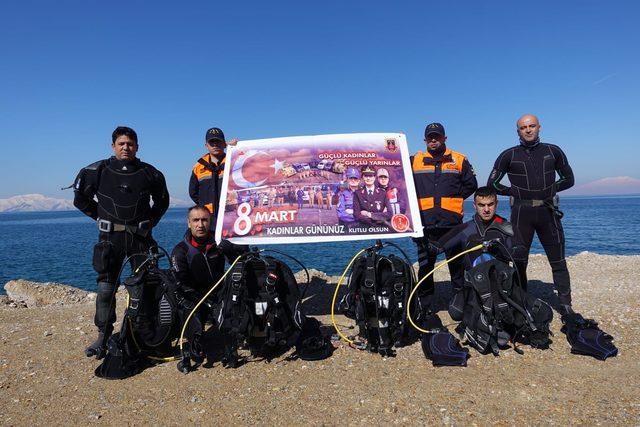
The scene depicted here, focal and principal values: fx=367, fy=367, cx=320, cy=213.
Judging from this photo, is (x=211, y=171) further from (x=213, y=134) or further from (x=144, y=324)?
(x=144, y=324)

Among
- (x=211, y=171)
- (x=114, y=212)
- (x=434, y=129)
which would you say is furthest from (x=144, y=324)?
(x=434, y=129)

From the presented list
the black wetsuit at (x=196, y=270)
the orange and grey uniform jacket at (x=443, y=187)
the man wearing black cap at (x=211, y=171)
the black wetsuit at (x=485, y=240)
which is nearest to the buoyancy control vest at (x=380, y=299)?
the black wetsuit at (x=485, y=240)

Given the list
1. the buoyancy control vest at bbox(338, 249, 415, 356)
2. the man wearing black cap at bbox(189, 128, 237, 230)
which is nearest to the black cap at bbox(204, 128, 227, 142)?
the man wearing black cap at bbox(189, 128, 237, 230)

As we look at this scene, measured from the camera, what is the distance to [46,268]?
2828 cm

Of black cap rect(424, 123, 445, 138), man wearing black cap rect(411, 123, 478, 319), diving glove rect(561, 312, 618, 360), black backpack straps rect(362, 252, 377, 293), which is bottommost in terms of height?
diving glove rect(561, 312, 618, 360)

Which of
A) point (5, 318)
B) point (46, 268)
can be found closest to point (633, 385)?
point (5, 318)

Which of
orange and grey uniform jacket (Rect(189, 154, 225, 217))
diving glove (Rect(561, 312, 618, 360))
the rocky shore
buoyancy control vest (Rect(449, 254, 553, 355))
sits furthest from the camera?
orange and grey uniform jacket (Rect(189, 154, 225, 217))

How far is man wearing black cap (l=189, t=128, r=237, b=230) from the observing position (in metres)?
6.25

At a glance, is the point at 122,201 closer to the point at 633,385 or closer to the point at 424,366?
the point at 424,366

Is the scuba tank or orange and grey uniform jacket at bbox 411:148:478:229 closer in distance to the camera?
the scuba tank

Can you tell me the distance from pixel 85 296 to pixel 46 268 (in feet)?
73.8

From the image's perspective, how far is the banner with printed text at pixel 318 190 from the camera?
5.80 m

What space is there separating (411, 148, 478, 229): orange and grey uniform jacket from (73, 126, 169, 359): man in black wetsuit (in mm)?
4272

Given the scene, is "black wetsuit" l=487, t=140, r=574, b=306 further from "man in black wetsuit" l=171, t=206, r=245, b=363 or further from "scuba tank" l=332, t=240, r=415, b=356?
"man in black wetsuit" l=171, t=206, r=245, b=363
